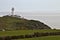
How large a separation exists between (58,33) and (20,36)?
5285 mm

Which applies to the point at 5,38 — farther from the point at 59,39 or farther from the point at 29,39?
the point at 59,39

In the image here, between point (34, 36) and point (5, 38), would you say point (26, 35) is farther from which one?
point (5, 38)

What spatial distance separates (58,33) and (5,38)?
23.2 ft

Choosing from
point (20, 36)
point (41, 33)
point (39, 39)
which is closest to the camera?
point (39, 39)

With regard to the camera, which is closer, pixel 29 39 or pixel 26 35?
pixel 29 39

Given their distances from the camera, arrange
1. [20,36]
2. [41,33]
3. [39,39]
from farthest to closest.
Result: 1. [41,33]
2. [20,36]
3. [39,39]

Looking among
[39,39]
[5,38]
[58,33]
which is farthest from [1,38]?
[58,33]

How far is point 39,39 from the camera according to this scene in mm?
21516

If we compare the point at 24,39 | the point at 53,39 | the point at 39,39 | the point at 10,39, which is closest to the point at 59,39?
the point at 53,39

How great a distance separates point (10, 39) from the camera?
22.2 meters

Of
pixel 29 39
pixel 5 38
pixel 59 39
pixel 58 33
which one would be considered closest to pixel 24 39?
pixel 29 39

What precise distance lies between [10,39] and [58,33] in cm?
667

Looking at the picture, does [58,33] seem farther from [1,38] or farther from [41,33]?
[1,38]

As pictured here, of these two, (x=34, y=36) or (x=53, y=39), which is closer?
(x=53, y=39)
